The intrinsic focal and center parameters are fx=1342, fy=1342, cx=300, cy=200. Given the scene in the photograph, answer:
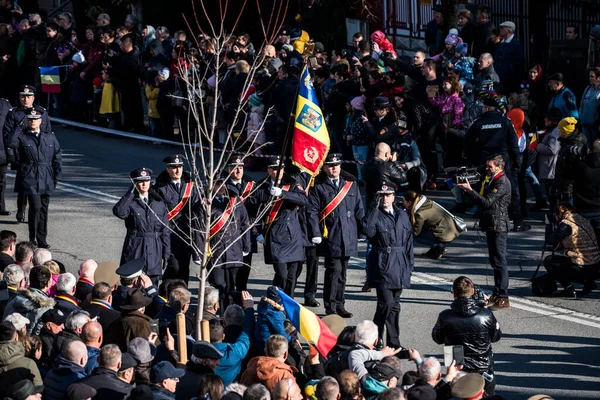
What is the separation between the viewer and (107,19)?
26.5m

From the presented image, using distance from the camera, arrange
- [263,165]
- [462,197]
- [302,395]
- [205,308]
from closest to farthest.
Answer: [302,395] < [205,308] < [462,197] < [263,165]

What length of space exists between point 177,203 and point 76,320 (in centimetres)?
404

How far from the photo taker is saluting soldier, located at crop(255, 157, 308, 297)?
15.5 m

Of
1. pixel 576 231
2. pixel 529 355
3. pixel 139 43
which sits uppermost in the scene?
pixel 139 43

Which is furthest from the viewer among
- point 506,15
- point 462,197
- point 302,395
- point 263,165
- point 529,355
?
point 506,15

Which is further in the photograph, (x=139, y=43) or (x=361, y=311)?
(x=139, y=43)

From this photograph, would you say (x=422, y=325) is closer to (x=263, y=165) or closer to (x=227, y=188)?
(x=227, y=188)

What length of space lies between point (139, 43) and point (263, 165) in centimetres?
503

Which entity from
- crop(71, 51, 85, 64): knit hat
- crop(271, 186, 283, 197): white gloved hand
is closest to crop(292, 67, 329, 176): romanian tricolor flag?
crop(271, 186, 283, 197): white gloved hand

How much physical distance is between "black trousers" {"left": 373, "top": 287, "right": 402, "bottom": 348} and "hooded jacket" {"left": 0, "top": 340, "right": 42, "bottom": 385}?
14.7 ft

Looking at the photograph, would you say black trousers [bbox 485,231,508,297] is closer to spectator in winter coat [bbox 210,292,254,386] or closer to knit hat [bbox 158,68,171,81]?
spectator in winter coat [bbox 210,292,254,386]

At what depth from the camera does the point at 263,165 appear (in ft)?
73.5

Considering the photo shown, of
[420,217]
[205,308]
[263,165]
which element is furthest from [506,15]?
[205,308]

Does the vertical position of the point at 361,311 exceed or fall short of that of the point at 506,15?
it falls short
